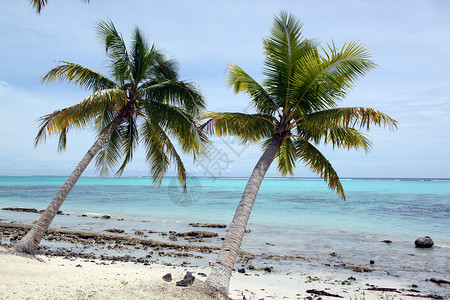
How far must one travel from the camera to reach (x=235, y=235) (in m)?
6.35

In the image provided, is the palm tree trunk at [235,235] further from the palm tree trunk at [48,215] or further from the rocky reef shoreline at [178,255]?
the palm tree trunk at [48,215]

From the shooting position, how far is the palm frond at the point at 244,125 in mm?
8258

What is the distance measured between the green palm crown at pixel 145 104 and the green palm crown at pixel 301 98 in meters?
1.59

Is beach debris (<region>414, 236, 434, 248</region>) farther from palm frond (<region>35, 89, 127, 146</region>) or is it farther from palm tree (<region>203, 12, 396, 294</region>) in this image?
palm frond (<region>35, 89, 127, 146</region>)

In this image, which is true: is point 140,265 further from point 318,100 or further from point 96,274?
point 318,100

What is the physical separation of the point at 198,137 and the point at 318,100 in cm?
353

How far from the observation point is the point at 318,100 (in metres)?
7.83

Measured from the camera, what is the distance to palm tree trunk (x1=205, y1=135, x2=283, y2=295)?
5727mm

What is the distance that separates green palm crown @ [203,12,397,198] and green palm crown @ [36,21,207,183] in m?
1.59

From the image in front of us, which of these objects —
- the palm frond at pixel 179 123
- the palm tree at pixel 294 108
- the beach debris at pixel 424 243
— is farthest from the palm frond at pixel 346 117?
the beach debris at pixel 424 243

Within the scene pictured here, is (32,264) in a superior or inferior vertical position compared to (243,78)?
inferior

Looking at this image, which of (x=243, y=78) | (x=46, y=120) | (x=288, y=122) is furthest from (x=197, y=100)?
(x=46, y=120)

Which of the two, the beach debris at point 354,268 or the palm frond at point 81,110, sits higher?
the palm frond at point 81,110

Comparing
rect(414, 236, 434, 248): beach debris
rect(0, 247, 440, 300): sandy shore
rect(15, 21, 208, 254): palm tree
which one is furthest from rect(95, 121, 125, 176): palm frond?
rect(414, 236, 434, 248): beach debris
